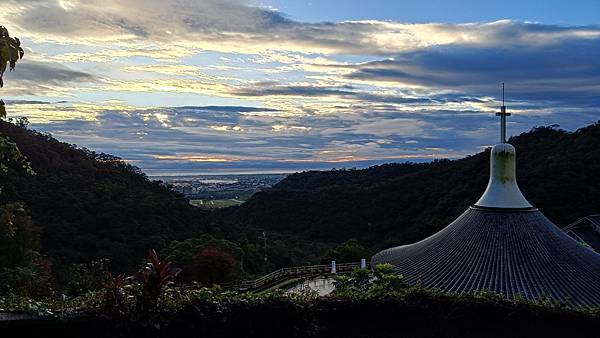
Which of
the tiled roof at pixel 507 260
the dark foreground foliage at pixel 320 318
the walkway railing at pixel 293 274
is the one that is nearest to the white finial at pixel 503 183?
the tiled roof at pixel 507 260

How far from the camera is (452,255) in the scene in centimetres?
1504

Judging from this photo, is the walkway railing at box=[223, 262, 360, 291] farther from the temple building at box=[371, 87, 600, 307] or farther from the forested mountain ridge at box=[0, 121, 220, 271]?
the forested mountain ridge at box=[0, 121, 220, 271]

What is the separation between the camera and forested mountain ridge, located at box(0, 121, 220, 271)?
3139 cm

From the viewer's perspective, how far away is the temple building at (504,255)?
13.1 meters

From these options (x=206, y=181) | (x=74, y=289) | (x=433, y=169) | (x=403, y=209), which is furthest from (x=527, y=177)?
(x=206, y=181)

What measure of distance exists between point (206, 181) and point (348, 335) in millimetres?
83395

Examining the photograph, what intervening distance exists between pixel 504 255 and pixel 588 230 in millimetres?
18880

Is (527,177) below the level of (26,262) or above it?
above

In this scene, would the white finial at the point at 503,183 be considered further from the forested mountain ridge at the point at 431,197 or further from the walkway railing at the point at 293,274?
the forested mountain ridge at the point at 431,197

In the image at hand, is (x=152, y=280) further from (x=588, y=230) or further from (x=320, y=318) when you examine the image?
(x=588, y=230)

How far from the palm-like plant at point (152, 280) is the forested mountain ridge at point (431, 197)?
24162mm

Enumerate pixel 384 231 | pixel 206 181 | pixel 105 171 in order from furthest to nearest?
pixel 206 181 < pixel 105 171 < pixel 384 231

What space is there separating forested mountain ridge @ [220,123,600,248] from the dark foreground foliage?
67.7 ft

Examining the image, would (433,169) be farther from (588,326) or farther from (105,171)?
(588,326)
